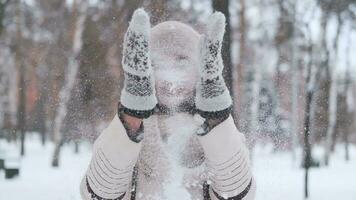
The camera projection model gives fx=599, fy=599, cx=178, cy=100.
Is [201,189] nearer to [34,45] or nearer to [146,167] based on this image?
[146,167]

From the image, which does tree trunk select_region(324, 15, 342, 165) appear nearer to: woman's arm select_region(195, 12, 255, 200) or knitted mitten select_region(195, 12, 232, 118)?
woman's arm select_region(195, 12, 255, 200)

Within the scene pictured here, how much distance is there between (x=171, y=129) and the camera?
161cm

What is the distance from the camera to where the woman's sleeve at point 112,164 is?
4.85ft

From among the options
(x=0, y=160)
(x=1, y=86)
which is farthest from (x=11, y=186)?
(x=1, y=86)

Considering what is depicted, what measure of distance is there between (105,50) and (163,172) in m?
13.2

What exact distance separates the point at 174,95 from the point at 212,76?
21 cm

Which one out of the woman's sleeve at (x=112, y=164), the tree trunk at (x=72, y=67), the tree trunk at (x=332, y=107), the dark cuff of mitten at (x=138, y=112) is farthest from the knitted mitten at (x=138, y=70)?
the tree trunk at (x=332, y=107)

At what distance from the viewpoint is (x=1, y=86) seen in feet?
110

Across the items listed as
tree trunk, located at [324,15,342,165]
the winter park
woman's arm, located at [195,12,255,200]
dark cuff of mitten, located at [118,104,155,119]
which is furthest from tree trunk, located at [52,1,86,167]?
dark cuff of mitten, located at [118,104,155,119]

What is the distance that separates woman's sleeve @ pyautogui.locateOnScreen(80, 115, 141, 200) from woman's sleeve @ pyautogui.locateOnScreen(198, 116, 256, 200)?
0.61 feet

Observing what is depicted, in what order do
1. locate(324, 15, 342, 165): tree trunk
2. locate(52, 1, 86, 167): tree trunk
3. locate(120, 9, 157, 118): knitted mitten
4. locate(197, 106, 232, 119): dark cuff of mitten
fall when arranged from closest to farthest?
1. locate(120, 9, 157, 118): knitted mitten
2. locate(197, 106, 232, 119): dark cuff of mitten
3. locate(52, 1, 86, 167): tree trunk
4. locate(324, 15, 342, 165): tree trunk

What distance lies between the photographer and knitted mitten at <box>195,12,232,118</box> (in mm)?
1347

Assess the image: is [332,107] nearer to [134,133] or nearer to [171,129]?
[171,129]

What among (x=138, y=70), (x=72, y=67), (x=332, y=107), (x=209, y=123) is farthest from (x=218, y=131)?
(x=332, y=107)
